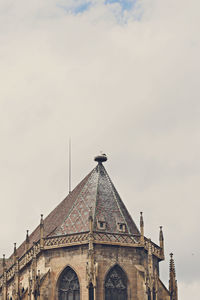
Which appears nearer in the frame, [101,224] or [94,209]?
[101,224]

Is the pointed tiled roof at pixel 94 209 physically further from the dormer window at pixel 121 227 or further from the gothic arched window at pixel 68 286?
the gothic arched window at pixel 68 286

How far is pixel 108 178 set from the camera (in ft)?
152

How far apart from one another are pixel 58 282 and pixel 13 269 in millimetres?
4959

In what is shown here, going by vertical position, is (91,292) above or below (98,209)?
below

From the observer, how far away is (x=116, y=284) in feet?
136

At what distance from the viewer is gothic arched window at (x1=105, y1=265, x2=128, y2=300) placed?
41094 mm

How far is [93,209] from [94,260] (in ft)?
12.2

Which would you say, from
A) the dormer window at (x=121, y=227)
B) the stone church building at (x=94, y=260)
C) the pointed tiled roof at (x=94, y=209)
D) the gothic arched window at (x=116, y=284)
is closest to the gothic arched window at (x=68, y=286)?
the stone church building at (x=94, y=260)

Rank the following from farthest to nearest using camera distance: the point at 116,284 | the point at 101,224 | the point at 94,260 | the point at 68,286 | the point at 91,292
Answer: the point at 101,224 < the point at 68,286 < the point at 116,284 < the point at 94,260 < the point at 91,292

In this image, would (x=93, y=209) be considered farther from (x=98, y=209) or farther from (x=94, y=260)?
(x=94, y=260)

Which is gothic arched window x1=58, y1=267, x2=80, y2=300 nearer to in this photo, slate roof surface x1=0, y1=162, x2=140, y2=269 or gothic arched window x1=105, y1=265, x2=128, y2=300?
gothic arched window x1=105, y1=265, x2=128, y2=300

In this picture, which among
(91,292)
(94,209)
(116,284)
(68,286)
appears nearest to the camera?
(91,292)

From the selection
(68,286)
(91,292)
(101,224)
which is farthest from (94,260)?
(101,224)

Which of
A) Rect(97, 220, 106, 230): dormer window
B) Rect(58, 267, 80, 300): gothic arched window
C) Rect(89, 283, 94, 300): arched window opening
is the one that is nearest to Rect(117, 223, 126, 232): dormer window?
Rect(97, 220, 106, 230): dormer window
